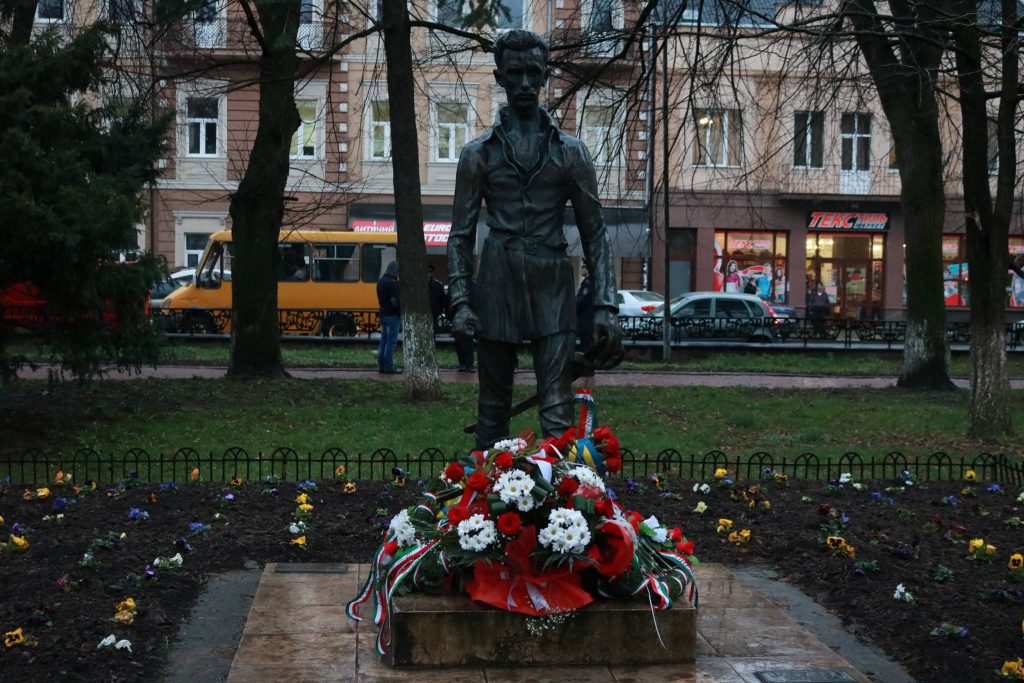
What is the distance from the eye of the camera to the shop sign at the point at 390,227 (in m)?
Answer: 35.4

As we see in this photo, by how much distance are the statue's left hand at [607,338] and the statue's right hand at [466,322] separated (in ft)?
1.87

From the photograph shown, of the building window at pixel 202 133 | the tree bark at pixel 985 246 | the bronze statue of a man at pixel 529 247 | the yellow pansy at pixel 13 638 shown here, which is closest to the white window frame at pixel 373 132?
the building window at pixel 202 133

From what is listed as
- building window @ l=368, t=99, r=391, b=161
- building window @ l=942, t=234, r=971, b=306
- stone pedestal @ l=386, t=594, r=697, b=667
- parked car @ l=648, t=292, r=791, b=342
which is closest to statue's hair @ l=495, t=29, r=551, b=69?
stone pedestal @ l=386, t=594, r=697, b=667

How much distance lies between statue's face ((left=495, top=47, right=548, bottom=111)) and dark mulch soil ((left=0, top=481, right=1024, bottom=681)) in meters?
2.90

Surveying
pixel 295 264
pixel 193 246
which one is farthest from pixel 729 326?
pixel 193 246

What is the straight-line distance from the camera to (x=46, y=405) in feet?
47.1

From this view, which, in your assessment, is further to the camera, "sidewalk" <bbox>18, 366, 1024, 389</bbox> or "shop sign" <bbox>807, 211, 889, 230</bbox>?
"shop sign" <bbox>807, 211, 889, 230</bbox>

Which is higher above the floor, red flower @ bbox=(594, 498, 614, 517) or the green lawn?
red flower @ bbox=(594, 498, 614, 517)

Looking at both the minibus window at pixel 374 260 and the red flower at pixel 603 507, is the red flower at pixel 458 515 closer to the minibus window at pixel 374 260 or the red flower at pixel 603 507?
the red flower at pixel 603 507

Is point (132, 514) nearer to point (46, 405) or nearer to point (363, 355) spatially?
point (46, 405)

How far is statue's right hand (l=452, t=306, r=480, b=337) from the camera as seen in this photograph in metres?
6.04

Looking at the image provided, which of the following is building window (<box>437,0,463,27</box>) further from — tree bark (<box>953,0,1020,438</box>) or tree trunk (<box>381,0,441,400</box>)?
tree bark (<box>953,0,1020,438</box>)

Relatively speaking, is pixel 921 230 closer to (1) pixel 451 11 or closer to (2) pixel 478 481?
(1) pixel 451 11

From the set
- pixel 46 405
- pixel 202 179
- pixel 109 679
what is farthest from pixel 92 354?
pixel 202 179
